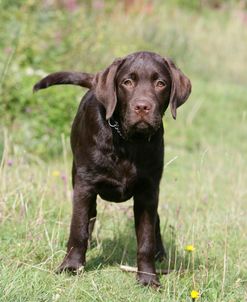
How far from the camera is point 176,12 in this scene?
54.4ft

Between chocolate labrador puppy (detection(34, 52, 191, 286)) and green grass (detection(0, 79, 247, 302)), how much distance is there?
0.21 m

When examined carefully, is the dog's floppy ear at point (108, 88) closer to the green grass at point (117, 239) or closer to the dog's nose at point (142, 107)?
the dog's nose at point (142, 107)

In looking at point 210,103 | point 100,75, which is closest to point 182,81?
point 100,75

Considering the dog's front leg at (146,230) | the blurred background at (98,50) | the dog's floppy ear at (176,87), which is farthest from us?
the blurred background at (98,50)

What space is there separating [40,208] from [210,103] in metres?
7.34

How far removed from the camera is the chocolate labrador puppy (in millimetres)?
4027

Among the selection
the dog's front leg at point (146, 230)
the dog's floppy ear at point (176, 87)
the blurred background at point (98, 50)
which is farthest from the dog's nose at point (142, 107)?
the blurred background at point (98, 50)

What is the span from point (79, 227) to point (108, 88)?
2.87 ft

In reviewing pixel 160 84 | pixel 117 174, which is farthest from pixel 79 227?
pixel 160 84

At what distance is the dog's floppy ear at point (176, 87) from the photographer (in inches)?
163

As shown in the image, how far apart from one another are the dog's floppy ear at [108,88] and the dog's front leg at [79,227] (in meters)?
0.52

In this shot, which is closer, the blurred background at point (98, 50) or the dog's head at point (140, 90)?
the dog's head at point (140, 90)

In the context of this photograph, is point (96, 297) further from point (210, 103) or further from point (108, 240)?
point (210, 103)

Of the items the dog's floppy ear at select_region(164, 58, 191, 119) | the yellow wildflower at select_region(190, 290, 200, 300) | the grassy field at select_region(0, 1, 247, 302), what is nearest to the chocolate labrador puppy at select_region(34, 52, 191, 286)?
the dog's floppy ear at select_region(164, 58, 191, 119)
